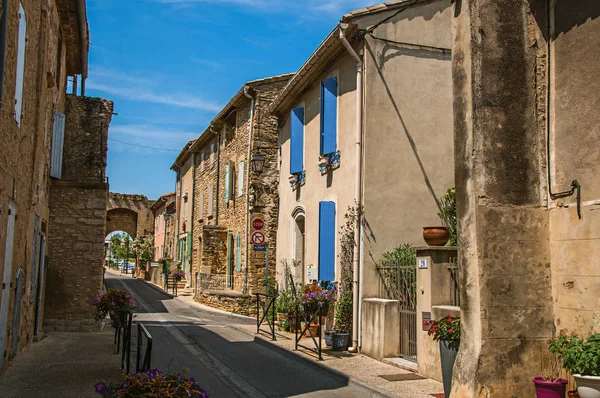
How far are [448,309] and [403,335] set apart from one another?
213cm

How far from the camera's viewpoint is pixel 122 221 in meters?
48.5

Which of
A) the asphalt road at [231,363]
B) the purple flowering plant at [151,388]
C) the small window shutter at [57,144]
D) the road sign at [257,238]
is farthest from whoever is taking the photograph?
the road sign at [257,238]

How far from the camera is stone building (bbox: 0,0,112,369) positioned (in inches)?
286

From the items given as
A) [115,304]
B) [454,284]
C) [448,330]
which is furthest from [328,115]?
[448,330]

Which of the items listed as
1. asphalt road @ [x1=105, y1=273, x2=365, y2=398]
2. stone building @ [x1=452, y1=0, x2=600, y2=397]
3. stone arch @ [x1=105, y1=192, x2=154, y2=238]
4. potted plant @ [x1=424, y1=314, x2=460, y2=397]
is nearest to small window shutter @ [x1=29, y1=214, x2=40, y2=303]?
asphalt road @ [x1=105, y1=273, x2=365, y2=398]

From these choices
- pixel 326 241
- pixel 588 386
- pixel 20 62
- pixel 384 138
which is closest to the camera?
pixel 588 386

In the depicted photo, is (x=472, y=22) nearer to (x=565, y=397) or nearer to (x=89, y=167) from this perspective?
(x=565, y=397)

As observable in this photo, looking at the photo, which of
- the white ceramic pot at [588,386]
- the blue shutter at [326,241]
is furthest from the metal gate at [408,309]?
the white ceramic pot at [588,386]

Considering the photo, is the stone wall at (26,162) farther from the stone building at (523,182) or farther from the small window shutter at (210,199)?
the small window shutter at (210,199)

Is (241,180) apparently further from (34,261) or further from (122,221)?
(122,221)

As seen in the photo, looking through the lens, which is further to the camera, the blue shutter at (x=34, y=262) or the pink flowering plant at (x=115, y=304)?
the blue shutter at (x=34, y=262)

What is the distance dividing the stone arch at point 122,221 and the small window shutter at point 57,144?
35.7m

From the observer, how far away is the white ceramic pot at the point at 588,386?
17.3 feet

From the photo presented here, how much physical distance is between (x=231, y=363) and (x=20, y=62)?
219 inches
